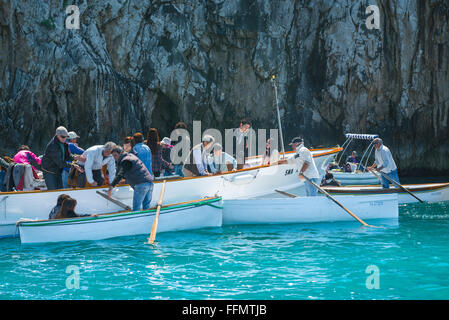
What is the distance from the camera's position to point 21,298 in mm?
5977

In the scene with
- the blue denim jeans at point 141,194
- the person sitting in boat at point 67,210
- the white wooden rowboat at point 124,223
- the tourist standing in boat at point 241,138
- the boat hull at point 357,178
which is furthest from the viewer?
the boat hull at point 357,178

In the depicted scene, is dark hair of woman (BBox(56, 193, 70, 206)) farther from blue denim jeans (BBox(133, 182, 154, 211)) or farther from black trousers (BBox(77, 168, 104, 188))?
blue denim jeans (BBox(133, 182, 154, 211))

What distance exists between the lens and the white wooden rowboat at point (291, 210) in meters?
10.9

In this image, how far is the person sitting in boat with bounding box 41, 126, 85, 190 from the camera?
31.4ft

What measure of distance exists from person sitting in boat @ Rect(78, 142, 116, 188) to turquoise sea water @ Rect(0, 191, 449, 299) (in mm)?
1406

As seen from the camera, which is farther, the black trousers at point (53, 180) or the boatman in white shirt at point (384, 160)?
the boatman in white shirt at point (384, 160)

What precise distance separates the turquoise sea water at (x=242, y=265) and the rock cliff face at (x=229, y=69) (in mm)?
14484

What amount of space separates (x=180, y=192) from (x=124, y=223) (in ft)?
6.23

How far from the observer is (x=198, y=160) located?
1092 centimetres

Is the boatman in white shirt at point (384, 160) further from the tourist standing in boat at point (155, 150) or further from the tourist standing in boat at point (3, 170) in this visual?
the tourist standing in boat at point (3, 170)

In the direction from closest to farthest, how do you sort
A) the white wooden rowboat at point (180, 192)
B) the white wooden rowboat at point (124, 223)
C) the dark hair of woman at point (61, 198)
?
the white wooden rowboat at point (124, 223), the dark hair of woman at point (61, 198), the white wooden rowboat at point (180, 192)

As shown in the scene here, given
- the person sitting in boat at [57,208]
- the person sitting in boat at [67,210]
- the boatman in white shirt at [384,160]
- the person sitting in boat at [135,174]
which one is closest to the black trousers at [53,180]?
the person sitting in boat at [57,208]

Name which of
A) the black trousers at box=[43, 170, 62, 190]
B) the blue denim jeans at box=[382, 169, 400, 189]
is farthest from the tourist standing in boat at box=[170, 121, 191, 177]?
the blue denim jeans at box=[382, 169, 400, 189]

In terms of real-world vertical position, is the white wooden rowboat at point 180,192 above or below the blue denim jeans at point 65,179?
below
